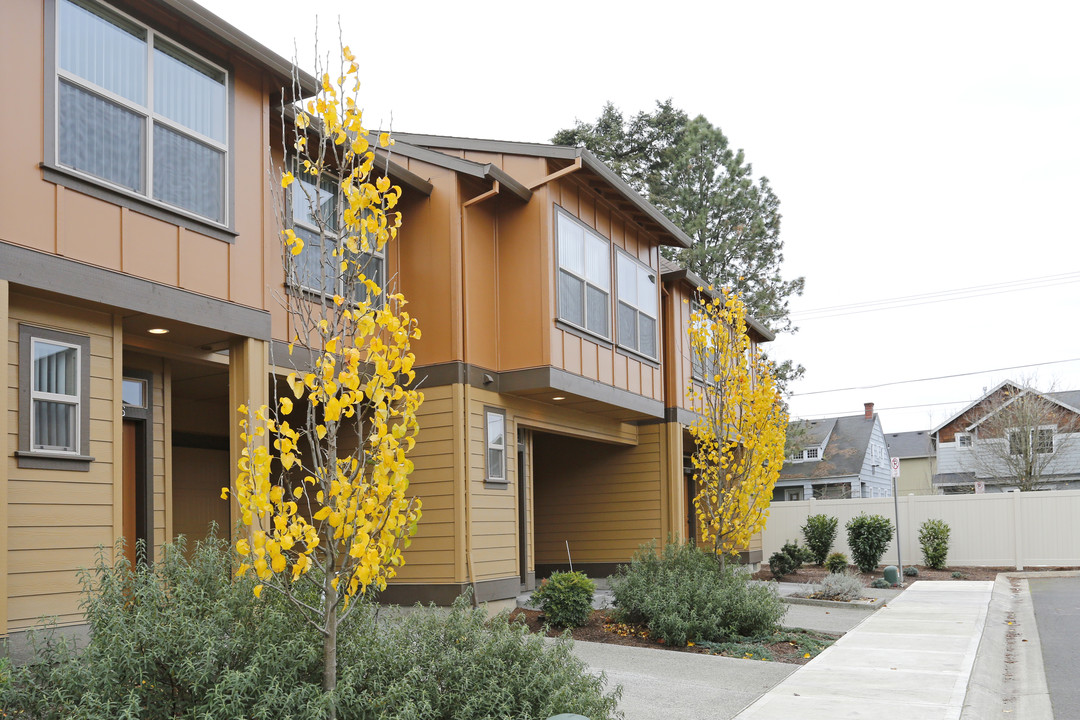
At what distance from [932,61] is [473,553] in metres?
9.23

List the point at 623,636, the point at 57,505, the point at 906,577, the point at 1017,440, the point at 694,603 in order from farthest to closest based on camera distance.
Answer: the point at 1017,440 → the point at 906,577 → the point at 623,636 → the point at 694,603 → the point at 57,505

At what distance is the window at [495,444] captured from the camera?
A: 42.4ft

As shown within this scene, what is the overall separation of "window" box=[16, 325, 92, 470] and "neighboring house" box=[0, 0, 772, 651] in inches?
0.7

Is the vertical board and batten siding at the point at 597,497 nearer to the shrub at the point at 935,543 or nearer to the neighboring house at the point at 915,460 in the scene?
the shrub at the point at 935,543

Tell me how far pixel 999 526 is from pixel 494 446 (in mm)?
17207

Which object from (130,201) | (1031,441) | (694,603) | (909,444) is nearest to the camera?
(130,201)

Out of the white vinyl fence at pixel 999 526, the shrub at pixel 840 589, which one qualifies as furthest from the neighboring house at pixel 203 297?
the white vinyl fence at pixel 999 526

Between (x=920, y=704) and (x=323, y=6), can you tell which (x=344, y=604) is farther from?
(x=920, y=704)

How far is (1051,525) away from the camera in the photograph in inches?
931

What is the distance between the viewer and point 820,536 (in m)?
23.3

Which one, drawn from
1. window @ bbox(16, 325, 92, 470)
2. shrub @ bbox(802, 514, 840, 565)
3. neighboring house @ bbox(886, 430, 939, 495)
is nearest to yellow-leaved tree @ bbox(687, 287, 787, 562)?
window @ bbox(16, 325, 92, 470)

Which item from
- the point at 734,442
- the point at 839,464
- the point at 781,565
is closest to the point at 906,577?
the point at 781,565

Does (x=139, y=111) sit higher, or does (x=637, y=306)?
(x=139, y=111)

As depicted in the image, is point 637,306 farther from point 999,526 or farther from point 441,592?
point 999,526
